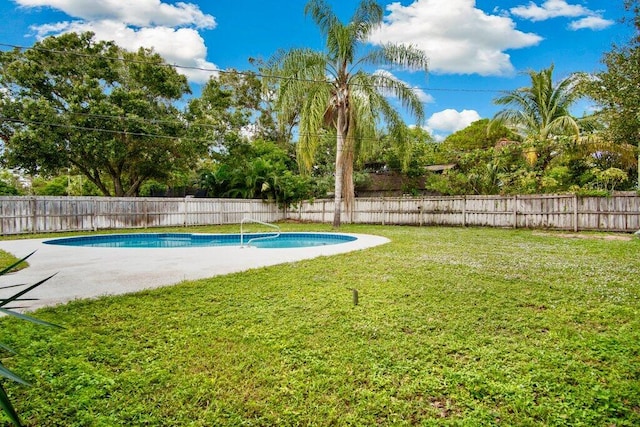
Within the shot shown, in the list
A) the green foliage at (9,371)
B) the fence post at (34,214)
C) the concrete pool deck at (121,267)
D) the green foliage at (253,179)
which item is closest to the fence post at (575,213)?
the concrete pool deck at (121,267)

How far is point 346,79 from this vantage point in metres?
13.3

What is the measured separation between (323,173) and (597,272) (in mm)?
17960

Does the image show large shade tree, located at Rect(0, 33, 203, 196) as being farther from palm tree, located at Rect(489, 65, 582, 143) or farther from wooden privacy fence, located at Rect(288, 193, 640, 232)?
palm tree, located at Rect(489, 65, 582, 143)

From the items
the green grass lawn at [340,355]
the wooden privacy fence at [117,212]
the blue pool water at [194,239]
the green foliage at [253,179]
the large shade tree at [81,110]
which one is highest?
the large shade tree at [81,110]

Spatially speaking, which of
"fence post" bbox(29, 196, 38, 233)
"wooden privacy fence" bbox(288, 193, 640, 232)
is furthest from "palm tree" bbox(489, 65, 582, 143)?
"fence post" bbox(29, 196, 38, 233)

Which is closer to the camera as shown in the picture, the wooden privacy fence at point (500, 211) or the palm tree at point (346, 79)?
the wooden privacy fence at point (500, 211)

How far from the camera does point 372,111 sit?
13.1 meters

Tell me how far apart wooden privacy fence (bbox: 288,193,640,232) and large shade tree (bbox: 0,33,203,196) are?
26.9ft

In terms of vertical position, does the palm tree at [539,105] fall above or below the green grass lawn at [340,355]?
above

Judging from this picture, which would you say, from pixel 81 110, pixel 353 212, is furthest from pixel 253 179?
pixel 81 110

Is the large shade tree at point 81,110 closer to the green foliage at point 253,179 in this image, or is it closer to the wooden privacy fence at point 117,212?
the green foliage at point 253,179

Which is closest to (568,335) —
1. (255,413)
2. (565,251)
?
(255,413)

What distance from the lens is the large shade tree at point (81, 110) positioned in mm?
13820

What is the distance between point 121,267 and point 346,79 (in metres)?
10.4
